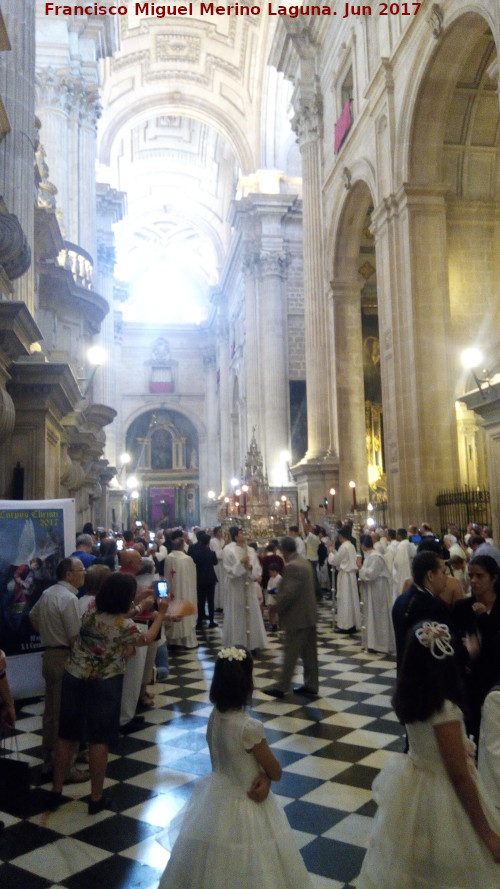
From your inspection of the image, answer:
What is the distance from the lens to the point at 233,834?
102 inches

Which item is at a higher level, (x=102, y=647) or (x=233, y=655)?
(x=233, y=655)

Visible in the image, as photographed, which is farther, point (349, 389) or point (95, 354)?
point (349, 389)

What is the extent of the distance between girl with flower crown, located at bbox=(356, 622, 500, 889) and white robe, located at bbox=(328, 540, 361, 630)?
812 cm

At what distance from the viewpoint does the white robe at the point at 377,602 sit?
30.0 ft

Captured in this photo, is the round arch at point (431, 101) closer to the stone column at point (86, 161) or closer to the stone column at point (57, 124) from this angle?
the stone column at point (57, 124)

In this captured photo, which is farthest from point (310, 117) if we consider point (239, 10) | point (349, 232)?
point (239, 10)

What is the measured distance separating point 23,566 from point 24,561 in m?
0.06

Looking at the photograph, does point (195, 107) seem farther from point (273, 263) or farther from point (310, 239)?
point (310, 239)

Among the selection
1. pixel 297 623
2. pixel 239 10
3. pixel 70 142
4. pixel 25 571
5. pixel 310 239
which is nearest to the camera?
pixel 25 571

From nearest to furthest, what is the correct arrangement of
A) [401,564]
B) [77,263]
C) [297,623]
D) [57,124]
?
[297,623] → [401,564] → [77,263] → [57,124]

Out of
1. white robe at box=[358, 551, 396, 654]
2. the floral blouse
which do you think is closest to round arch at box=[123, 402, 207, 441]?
white robe at box=[358, 551, 396, 654]

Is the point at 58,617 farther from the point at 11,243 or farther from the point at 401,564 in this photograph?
the point at 401,564

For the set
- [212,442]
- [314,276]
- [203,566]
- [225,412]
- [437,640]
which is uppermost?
[314,276]

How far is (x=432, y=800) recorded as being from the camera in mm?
2594
